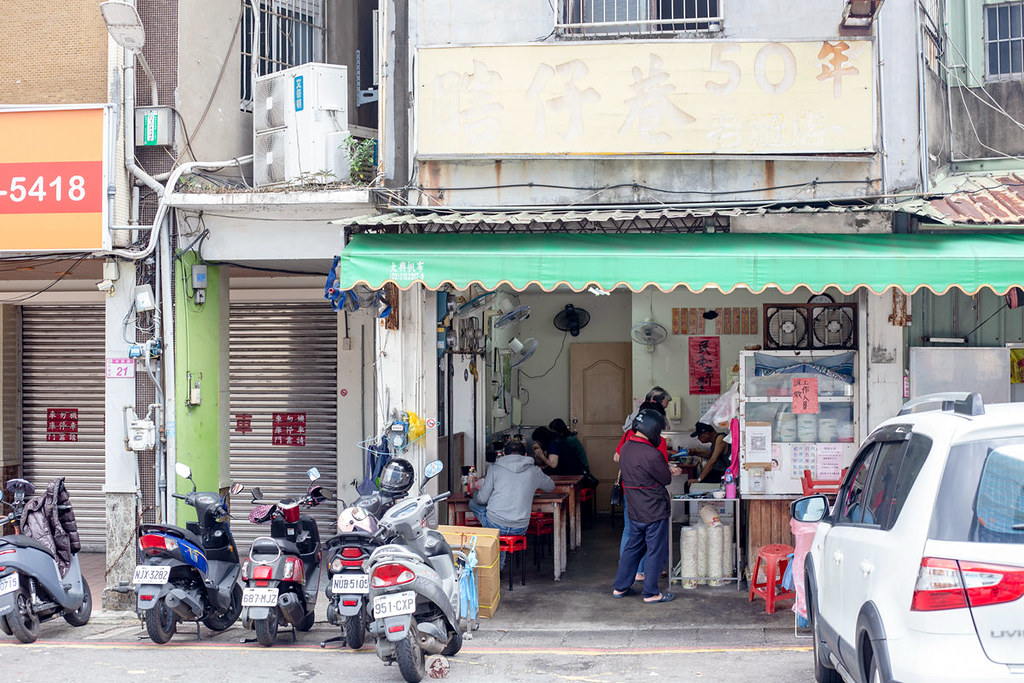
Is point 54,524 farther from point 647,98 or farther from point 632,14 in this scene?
point 632,14

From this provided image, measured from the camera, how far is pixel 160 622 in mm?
8281

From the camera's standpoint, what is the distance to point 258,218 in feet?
33.1

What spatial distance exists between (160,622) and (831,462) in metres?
6.28

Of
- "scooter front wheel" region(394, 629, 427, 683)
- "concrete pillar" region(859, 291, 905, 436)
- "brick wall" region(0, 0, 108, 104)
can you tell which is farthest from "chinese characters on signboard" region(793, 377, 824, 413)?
"brick wall" region(0, 0, 108, 104)

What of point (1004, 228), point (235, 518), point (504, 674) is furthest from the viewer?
point (235, 518)

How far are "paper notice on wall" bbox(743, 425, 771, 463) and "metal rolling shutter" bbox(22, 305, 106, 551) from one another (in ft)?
27.5

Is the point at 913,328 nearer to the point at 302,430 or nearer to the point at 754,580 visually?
the point at 754,580

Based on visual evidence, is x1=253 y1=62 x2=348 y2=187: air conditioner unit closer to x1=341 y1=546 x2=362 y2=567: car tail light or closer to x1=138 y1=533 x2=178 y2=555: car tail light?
x1=138 y1=533 x2=178 y2=555: car tail light

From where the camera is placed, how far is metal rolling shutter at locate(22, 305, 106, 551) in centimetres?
1334

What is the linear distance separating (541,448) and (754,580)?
13.2 ft

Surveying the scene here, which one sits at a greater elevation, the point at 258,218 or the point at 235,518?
the point at 258,218

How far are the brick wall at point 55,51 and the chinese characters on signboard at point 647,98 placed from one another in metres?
3.44

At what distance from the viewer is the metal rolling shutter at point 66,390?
13.3 m

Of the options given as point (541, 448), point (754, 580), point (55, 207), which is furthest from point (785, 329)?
point (55, 207)
